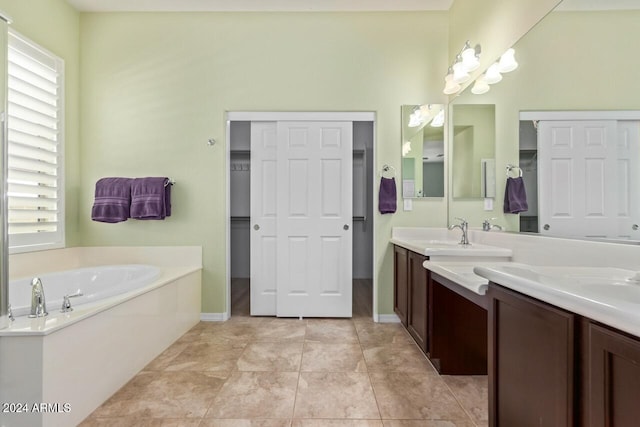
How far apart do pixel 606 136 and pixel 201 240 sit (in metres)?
2.98

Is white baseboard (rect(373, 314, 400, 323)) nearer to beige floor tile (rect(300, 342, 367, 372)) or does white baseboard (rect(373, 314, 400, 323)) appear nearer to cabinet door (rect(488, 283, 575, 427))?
beige floor tile (rect(300, 342, 367, 372))

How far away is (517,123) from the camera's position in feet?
6.15

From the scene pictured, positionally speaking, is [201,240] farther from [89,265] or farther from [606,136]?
[606,136]

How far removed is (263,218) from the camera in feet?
10.1

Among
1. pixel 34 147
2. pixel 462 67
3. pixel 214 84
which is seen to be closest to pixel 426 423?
pixel 462 67

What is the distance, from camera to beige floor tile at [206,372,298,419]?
1580mm

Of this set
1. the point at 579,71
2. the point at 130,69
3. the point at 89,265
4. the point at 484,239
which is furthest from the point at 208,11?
the point at 484,239

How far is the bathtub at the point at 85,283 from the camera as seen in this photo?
2.07m

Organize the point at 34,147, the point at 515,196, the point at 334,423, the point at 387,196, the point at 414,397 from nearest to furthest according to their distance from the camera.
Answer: the point at 334,423 < the point at 414,397 < the point at 515,196 < the point at 34,147 < the point at 387,196

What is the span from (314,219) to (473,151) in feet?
5.08

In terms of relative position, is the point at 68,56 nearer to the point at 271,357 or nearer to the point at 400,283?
the point at 271,357

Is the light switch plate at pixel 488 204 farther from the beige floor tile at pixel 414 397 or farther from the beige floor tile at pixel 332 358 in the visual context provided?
the beige floor tile at pixel 332 358

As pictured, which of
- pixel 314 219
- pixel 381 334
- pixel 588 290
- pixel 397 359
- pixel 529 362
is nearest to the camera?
pixel 588 290

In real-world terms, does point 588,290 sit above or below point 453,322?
above
